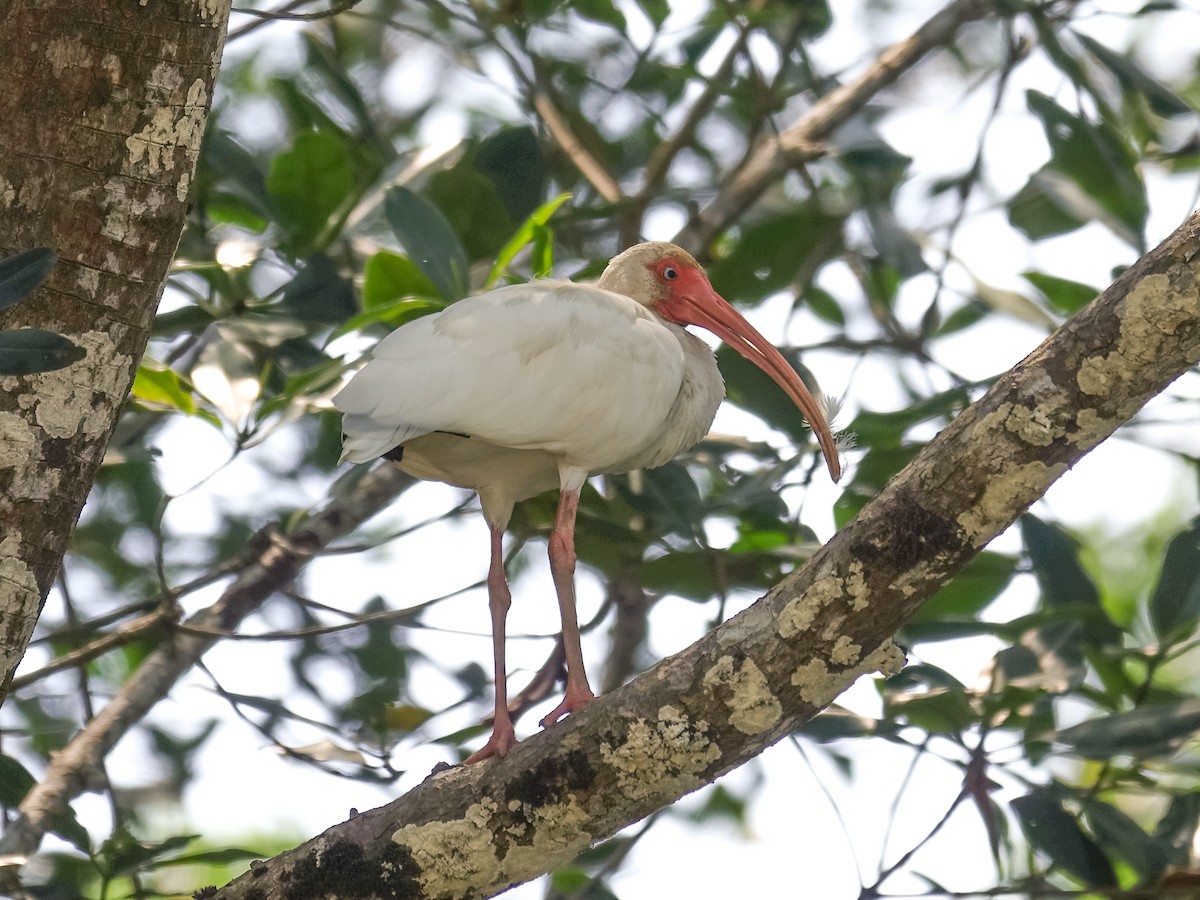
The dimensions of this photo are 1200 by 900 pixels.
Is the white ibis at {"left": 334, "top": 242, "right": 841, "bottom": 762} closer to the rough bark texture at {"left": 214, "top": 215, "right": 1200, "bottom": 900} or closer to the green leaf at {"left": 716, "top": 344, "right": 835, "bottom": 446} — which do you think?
the green leaf at {"left": 716, "top": 344, "right": 835, "bottom": 446}

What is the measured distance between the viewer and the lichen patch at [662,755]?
2332 millimetres

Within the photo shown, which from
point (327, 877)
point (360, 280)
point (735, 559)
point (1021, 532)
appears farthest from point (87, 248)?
point (1021, 532)

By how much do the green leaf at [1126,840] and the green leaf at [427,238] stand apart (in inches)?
77.4

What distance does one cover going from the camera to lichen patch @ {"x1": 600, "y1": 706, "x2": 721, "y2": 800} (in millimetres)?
2332

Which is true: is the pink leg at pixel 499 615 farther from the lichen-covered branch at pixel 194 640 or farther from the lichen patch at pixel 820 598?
the lichen patch at pixel 820 598

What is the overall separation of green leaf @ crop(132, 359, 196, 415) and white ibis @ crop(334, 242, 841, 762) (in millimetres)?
510

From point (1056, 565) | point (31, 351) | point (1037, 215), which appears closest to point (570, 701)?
point (1056, 565)

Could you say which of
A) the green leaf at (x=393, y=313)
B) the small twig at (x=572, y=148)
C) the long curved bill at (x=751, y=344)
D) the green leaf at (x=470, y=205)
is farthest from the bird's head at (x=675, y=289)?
the green leaf at (x=393, y=313)

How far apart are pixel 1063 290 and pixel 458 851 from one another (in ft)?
8.69

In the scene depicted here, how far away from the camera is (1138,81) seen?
154 inches

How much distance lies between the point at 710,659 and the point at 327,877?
0.82 m

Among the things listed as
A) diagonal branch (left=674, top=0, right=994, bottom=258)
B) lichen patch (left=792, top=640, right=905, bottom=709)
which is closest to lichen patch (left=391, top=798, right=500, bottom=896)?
lichen patch (left=792, top=640, right=905, bottom=709)

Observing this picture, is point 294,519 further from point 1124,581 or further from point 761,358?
point 1124,581

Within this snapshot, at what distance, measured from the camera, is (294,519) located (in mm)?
3547
